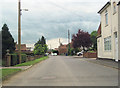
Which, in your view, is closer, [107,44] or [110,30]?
[110,30]

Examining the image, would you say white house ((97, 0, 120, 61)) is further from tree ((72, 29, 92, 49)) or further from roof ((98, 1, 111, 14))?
tree ((72, 29, 92, 49))

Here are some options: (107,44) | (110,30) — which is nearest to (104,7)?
(110,30)

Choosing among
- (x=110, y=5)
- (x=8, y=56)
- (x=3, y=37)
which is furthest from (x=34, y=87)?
(x=3, y=37)

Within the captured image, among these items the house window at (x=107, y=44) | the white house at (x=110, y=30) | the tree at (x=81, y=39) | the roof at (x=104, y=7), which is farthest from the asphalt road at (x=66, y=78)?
the tree at (x=81, y=39)

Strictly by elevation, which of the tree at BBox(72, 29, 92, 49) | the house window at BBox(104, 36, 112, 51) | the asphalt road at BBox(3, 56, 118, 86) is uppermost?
the tree at BBox(72, 29, 92, 49)

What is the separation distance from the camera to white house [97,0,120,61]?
2114 cm

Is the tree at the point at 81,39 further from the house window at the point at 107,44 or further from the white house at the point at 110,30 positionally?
the house window at the point at 107,44

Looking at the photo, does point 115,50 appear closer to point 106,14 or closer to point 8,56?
point 106,14

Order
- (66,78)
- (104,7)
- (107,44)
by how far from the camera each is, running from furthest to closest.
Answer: (107,44) → (104,7) → (66,78)

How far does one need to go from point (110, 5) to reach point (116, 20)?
3192 mm

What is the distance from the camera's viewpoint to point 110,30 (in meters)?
A: 24.0

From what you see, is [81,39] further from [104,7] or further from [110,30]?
[110,30]

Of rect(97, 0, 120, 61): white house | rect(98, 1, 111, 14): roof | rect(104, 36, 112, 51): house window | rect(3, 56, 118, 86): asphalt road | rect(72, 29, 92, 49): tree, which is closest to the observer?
rect(3, 56, 118, 86): asphalt road

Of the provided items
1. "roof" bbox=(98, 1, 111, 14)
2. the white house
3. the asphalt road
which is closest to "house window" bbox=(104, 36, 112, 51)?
the white house
